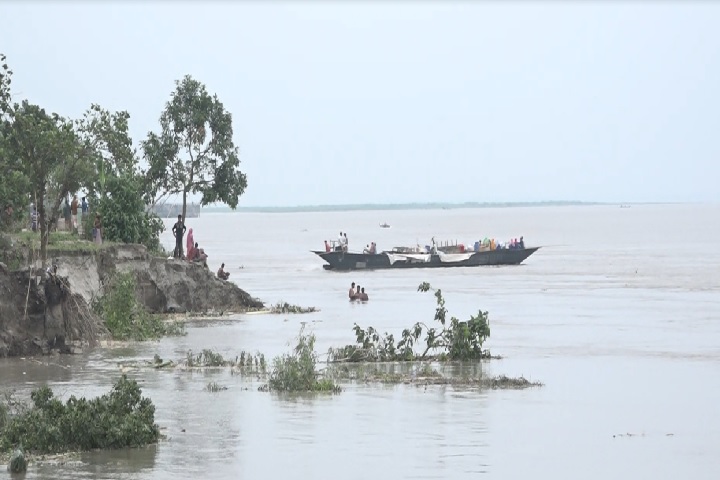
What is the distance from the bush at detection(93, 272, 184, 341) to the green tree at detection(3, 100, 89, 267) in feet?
6.76

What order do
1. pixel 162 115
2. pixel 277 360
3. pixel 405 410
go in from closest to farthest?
1. pixel 405 410
2. pixel 277 360
3. pixel 162 115

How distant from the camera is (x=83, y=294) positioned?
92.4 ft

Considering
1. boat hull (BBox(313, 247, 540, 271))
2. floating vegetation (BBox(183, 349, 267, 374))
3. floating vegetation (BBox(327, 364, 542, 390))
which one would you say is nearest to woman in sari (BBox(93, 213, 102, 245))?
floating vegetation (BBox(183, 349, 267, 374))

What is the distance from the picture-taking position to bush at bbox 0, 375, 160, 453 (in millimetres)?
15453

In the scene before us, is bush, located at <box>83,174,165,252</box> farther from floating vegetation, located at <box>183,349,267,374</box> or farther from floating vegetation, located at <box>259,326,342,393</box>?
floating vegetation, located at <box>259,326,342,393</box>

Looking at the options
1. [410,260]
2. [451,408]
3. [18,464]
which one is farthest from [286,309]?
[410,260]

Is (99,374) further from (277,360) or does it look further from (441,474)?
(441,474)

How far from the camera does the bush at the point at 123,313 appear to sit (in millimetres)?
27281

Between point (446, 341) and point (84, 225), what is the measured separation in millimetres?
12965

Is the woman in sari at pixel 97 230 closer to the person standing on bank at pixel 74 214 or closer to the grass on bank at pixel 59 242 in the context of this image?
the grass on bank at pixel 59 242

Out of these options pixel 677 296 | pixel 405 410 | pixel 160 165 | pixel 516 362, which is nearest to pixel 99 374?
pixel 405 410

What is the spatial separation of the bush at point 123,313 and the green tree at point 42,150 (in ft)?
6.76

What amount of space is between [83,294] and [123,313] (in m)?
1.15

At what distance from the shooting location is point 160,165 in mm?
42906
